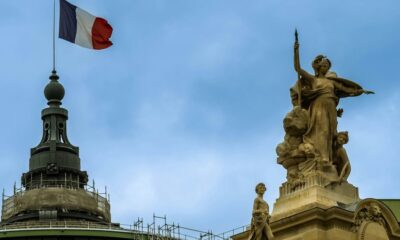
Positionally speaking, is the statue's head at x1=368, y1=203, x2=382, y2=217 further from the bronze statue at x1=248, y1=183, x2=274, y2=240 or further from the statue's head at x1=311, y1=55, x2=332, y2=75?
the statue's head at x1=311, y1=55, x2=332, y2=75

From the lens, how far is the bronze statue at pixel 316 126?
40.8m

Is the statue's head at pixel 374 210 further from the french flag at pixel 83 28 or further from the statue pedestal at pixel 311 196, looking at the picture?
the french flag at pixel 83 28

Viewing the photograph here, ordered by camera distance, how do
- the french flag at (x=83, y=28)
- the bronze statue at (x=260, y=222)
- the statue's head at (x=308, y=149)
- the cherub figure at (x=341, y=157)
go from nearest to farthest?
the bronze statue at (x=260, y=222) < the statue's head at (x=308, y=149) < the cherub figure at (x=341, y=157) < the french flag at (x=83, y=28)

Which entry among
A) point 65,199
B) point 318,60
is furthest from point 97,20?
point 65,199

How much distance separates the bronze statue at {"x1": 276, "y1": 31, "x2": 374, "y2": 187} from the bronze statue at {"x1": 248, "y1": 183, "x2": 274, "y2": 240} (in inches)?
71.4

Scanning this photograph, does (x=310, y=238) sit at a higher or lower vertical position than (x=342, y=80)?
lower

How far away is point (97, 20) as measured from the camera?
74.1 m

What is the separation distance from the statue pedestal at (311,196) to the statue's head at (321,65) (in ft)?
12.9

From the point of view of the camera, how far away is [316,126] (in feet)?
136

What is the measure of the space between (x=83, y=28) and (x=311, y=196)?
38097 millimetres

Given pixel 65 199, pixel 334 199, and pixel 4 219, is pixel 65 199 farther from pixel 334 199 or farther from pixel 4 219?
pixel 334 199

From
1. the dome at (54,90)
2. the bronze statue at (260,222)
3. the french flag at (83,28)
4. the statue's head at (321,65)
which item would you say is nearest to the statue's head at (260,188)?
the bronze statue at (260,222)

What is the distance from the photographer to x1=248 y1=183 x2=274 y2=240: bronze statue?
3878cm

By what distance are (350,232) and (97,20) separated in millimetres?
37587
